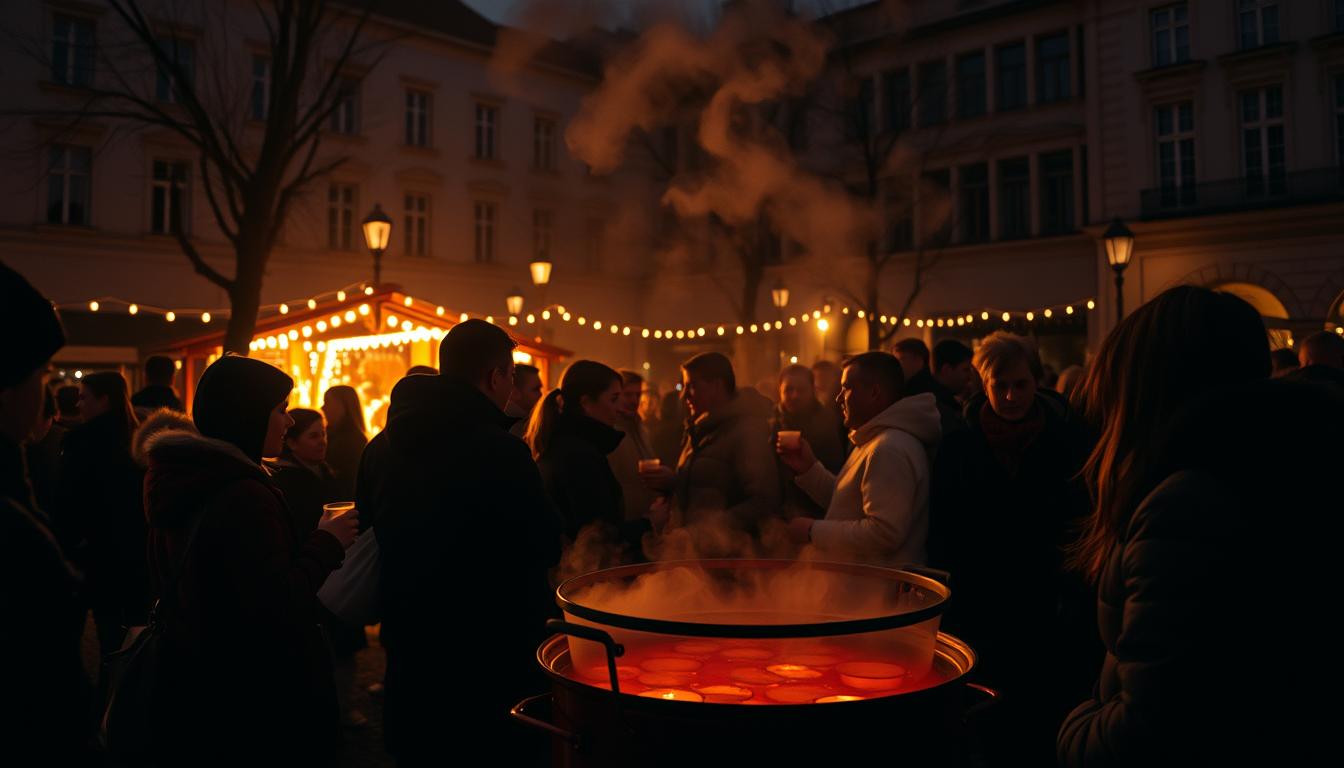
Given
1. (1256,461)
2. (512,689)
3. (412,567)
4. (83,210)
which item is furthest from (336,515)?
(83,210)

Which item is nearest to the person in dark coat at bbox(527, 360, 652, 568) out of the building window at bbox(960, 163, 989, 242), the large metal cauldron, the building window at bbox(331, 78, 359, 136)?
the large metal cauldron

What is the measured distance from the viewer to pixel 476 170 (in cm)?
2920

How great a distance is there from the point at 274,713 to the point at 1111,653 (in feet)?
6.78

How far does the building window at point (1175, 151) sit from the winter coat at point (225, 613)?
76.5 feet

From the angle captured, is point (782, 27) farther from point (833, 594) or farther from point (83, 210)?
point (83, 210)

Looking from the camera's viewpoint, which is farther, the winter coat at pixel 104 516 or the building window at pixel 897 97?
the building window at pixel 897 97

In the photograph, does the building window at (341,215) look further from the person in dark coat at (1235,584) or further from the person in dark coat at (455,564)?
the person in dark coat at (1235,584)

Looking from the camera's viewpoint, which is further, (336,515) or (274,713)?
(336,515)

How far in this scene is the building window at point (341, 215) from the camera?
26.1 metres

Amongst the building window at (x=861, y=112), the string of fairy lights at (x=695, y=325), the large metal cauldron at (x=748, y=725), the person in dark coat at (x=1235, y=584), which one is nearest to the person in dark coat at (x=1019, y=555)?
the large metal cauldron at (x=748, y=725)

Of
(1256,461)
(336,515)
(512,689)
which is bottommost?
(512,689)

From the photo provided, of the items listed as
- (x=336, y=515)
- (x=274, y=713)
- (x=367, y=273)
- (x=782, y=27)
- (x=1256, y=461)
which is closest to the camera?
(x=1256, y=461)

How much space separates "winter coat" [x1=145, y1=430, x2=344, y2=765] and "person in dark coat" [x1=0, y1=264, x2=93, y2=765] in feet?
2.27

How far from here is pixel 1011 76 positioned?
82.9 feet
